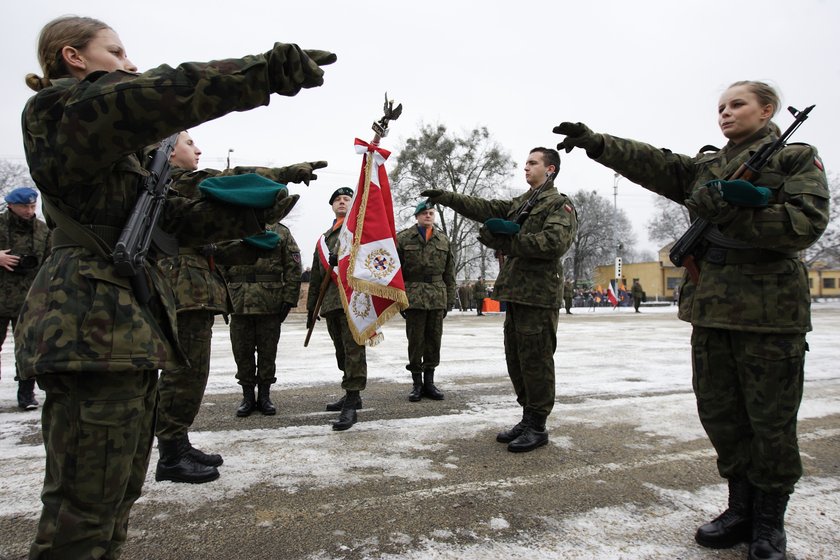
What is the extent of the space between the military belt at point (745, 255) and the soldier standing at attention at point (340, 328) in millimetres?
2955

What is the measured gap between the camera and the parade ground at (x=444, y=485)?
2.42m

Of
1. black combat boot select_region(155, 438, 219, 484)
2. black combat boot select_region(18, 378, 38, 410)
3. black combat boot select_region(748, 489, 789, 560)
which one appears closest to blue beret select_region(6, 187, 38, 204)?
black combat boot select_region(18, 378, 38, 410)

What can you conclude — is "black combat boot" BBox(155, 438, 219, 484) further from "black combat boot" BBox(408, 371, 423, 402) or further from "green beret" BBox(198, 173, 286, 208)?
"black combat boot" BBox(408, 371, 423, 402)

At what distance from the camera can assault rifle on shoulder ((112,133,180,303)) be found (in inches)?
67.7

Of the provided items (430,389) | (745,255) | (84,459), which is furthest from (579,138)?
(430,389)

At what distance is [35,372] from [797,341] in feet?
9.72

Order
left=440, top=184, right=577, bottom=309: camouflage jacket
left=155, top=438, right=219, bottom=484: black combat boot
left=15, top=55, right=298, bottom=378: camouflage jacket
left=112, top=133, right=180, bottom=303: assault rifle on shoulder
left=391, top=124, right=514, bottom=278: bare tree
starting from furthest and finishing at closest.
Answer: left=391, top=124, right=514, bottom=278: bare tree → left=440, top=184, right=577, bottom=309: camouflage jacket → left=155, top=438, right=219, bottom=484: black combat boot → left=112, top=133, right=180, bottom=303: assault rifle on shoulder → left=15, top=55, right=298, bottom=378: camouflage jacket

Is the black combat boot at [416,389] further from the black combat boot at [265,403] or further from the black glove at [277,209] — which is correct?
the black glove at [277,209]

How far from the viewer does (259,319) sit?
502 cm

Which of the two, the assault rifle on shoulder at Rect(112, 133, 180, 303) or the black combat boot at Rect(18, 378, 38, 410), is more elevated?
the assault rifle on shoulder at Rect(112, 133, 180, 303)

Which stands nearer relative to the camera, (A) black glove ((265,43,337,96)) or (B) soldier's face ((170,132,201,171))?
(A) black glove ((265,43,337,96))

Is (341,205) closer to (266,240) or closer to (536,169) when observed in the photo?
(536,169)

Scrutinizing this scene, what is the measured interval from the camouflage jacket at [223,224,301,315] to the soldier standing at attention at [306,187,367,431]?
0.30 metres

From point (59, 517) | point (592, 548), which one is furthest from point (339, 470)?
point (59, 517)
